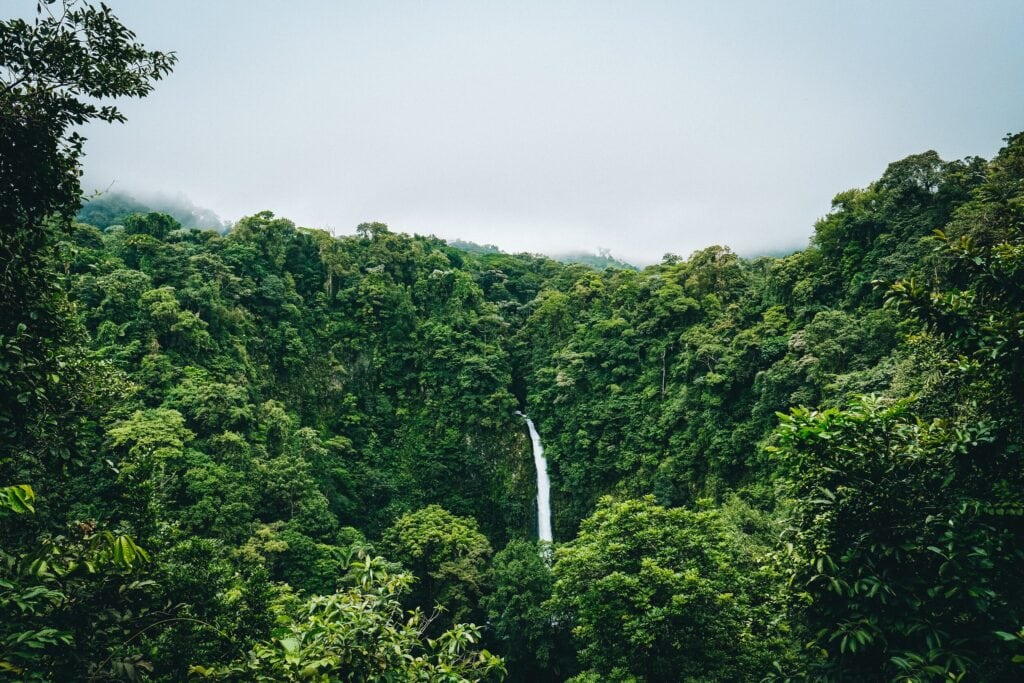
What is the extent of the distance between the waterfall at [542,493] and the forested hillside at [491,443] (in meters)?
0.56

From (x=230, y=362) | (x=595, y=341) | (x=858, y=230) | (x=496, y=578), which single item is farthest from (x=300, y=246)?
(x=858, y=230)

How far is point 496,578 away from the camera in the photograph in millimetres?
17594

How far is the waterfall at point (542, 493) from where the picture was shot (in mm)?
24172

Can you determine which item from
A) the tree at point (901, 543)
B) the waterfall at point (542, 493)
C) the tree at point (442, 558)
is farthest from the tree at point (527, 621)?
the tree at point (901, 543)

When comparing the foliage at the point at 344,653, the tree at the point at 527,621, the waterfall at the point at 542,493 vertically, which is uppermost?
the foliage at the point at 344,653

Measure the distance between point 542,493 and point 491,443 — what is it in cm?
387

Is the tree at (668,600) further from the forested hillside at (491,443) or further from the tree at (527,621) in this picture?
the tree at (527,621)

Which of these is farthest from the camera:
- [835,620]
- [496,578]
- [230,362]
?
[230,362]

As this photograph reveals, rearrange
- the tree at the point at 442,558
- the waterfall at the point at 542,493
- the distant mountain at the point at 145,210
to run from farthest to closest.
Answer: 1. the distant mountain at the point at 145,210
2. the waterfall at the point at 542,493
3. the tree at the point at 442,558

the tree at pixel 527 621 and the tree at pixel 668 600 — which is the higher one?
the tree at pixel 668 600

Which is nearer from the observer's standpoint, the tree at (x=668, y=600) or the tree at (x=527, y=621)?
the tree at (x=668, y=600)

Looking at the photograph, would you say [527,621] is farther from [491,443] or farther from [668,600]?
[491,443]

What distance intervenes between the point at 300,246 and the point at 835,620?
31452 millimetres

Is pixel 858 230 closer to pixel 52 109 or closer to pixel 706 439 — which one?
pixel 706 439
